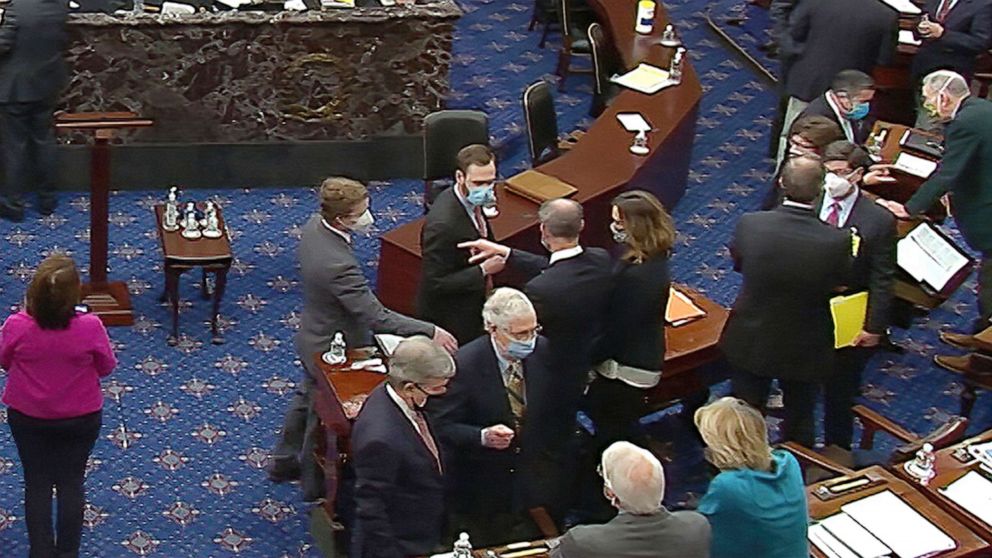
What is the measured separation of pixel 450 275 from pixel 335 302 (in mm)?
539

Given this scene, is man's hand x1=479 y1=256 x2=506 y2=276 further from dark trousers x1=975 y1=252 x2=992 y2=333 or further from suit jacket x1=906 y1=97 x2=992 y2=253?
dark trousers x1=975 y1=252 x2=992 y2=333

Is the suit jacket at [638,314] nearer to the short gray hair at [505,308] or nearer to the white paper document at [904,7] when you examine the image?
the short gray hair at [505,308]

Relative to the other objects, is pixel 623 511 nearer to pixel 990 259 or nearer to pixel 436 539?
pixel 436 539

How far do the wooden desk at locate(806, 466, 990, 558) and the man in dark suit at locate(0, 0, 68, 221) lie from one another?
5130 millimetres

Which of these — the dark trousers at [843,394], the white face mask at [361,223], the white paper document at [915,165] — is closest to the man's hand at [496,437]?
the white face mask at [361,223]

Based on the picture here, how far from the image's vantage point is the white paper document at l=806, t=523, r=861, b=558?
5.70 metres

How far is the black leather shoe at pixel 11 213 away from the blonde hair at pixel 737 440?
545cm

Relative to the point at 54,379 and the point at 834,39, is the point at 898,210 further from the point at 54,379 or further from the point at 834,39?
the point at 54,379

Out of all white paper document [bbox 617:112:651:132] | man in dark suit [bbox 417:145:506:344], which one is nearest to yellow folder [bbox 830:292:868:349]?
man in dark suit [bbox 417:145:506:344]

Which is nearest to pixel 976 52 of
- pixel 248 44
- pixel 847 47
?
pixel 847 47

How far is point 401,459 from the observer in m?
5.40

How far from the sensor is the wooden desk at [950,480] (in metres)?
5.93

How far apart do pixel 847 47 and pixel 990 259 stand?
186 cm

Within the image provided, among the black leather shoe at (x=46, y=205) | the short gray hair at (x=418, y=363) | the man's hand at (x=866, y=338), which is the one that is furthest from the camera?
the black leather shoe at (x=46, y=205)
